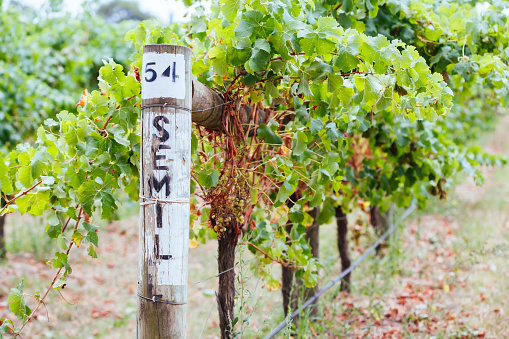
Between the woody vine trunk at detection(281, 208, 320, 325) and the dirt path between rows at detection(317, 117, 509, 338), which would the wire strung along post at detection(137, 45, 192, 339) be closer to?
the woody vine trunk at detection(281, 208, 320, 325)

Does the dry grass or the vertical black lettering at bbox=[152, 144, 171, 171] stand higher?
the vertical black lettering at bbox=[152, 144, 171, 171]

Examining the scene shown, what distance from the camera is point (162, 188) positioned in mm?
1438

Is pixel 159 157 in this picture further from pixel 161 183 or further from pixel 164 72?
pixel 164 72

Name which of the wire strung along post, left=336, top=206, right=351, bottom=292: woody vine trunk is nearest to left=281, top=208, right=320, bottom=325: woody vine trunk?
left=336, top=206, right=351, bottom=292: woody vine trunk

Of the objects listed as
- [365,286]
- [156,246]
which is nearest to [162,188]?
[156,246]

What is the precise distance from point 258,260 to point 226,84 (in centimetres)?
107

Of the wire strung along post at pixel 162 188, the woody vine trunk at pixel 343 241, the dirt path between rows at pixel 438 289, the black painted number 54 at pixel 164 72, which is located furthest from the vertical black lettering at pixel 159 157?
the woody vine trunk at pixel 343 241

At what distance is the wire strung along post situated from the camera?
4.72ft

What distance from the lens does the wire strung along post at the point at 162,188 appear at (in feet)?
4.72

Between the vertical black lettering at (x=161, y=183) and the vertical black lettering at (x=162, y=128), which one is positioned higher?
the vertical black lettering at (x=162, y=128)

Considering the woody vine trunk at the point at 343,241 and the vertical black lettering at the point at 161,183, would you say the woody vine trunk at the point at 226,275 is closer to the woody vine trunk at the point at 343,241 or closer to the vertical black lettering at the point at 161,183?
the vertical black lettering at the point at 161,183

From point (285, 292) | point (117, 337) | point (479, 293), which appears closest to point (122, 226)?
point (117, 337)

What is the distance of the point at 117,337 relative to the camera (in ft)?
14.0

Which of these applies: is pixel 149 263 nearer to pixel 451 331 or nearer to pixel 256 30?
pixel 256 30
